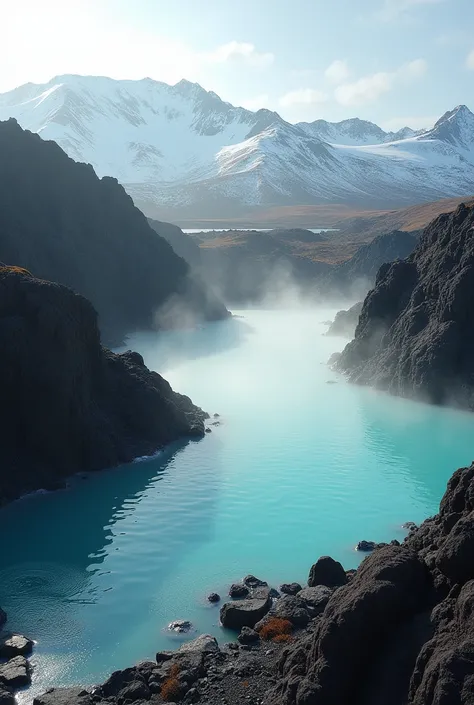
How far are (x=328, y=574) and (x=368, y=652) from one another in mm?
12213

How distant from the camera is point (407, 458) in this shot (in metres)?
51.3

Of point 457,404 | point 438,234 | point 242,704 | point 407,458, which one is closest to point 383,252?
point 438,234

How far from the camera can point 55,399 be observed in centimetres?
4628

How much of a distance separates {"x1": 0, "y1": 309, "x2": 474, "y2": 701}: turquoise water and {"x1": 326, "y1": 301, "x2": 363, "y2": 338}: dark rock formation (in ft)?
107

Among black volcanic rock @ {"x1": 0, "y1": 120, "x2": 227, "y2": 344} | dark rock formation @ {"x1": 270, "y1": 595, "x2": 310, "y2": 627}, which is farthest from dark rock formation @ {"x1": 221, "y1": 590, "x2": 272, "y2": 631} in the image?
black volcanic rock @ {"x1": 0, "y1": 120, "x2": 227, "y2": 344}

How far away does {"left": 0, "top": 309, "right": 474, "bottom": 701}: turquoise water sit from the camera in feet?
93.8

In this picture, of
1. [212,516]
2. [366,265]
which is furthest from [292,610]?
[366,265]

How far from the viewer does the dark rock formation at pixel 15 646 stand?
2562 centimetres

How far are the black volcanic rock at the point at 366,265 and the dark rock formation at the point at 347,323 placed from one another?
3990 cm

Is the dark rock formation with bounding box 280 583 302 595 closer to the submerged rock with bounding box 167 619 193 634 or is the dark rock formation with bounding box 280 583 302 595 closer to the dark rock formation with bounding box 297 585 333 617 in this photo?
the dark rock formation with bounding box 297 585 333 617

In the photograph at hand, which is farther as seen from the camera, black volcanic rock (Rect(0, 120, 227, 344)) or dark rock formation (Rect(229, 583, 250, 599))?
black volcanic rock (Rect(0, 120, 227, 344))

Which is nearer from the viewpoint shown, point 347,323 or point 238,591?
point 238,591

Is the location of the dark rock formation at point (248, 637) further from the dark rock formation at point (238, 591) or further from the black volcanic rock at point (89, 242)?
the black volcanic rock at point (89, 242)

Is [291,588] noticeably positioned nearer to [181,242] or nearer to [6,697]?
[6,697]
